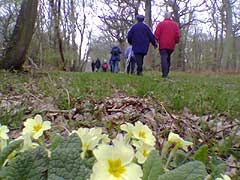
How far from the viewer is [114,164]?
686 mm

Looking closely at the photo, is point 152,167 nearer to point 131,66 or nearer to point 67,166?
point 67,166

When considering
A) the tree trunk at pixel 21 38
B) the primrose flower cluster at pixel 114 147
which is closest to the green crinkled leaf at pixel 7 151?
the primrose flower cluster at pixel 114 147

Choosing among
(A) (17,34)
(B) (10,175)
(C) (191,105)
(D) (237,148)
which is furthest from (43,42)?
(B) (10,175)

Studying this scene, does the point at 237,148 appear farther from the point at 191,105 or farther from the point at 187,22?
the point at 187,22

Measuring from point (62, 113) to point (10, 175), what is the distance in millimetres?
2311

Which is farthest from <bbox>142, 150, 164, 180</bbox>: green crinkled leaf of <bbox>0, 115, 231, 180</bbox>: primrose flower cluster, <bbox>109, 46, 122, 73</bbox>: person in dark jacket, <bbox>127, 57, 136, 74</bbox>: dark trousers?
<bbox>109, 46, 122, 73</bbox>: person in dark jacket

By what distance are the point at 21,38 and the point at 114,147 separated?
916cm

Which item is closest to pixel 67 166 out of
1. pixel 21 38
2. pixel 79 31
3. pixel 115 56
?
pixel 21 38

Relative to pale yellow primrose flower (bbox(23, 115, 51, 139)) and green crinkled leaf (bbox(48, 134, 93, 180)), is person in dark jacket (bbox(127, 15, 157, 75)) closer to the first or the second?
pale yellow primrose flower (bbox(23, 115, 51, 139))

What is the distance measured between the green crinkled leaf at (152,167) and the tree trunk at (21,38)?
8.92m

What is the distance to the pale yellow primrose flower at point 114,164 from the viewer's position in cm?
66

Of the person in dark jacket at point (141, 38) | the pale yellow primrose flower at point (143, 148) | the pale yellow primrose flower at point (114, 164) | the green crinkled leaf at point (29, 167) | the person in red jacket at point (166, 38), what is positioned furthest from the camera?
the person in dark jacket at point (141, 38)

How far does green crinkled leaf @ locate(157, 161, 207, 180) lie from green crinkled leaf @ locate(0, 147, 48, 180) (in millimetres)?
259

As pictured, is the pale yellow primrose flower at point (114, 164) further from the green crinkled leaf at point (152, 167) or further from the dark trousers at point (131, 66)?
the dark trousers at point (131, 66)
